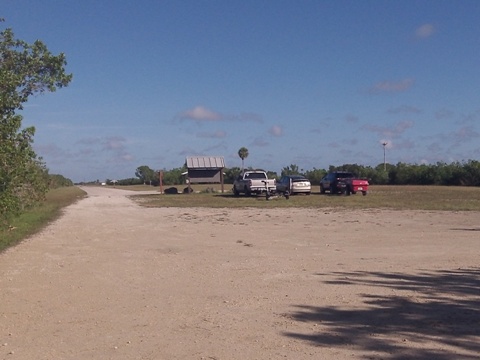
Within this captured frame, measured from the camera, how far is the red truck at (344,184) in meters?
48.8

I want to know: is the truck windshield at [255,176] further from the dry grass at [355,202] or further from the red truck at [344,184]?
the red truck at [344,184]

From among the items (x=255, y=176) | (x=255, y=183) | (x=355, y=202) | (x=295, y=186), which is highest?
(x=255, y=176)

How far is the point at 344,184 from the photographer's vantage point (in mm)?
49719

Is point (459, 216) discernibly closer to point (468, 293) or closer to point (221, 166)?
point (468, 293)

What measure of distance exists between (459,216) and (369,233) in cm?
790

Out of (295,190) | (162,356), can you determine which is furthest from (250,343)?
(295,190)

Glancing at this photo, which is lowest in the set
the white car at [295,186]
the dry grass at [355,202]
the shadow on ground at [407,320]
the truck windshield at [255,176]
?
the shadow on ground at [407,320]

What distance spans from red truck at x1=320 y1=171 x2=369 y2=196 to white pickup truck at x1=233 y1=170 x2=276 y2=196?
464 cm

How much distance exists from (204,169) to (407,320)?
6088cm

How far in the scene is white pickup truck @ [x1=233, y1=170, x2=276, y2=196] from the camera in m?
48.8

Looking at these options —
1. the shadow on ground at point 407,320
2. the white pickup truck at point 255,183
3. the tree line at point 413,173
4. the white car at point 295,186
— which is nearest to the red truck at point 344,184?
the white car at point 295,186

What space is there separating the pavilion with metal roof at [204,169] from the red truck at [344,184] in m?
18.0

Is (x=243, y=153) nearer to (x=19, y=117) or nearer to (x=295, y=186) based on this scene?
(x=295, y=186)

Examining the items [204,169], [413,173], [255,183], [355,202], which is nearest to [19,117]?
[355,202]
